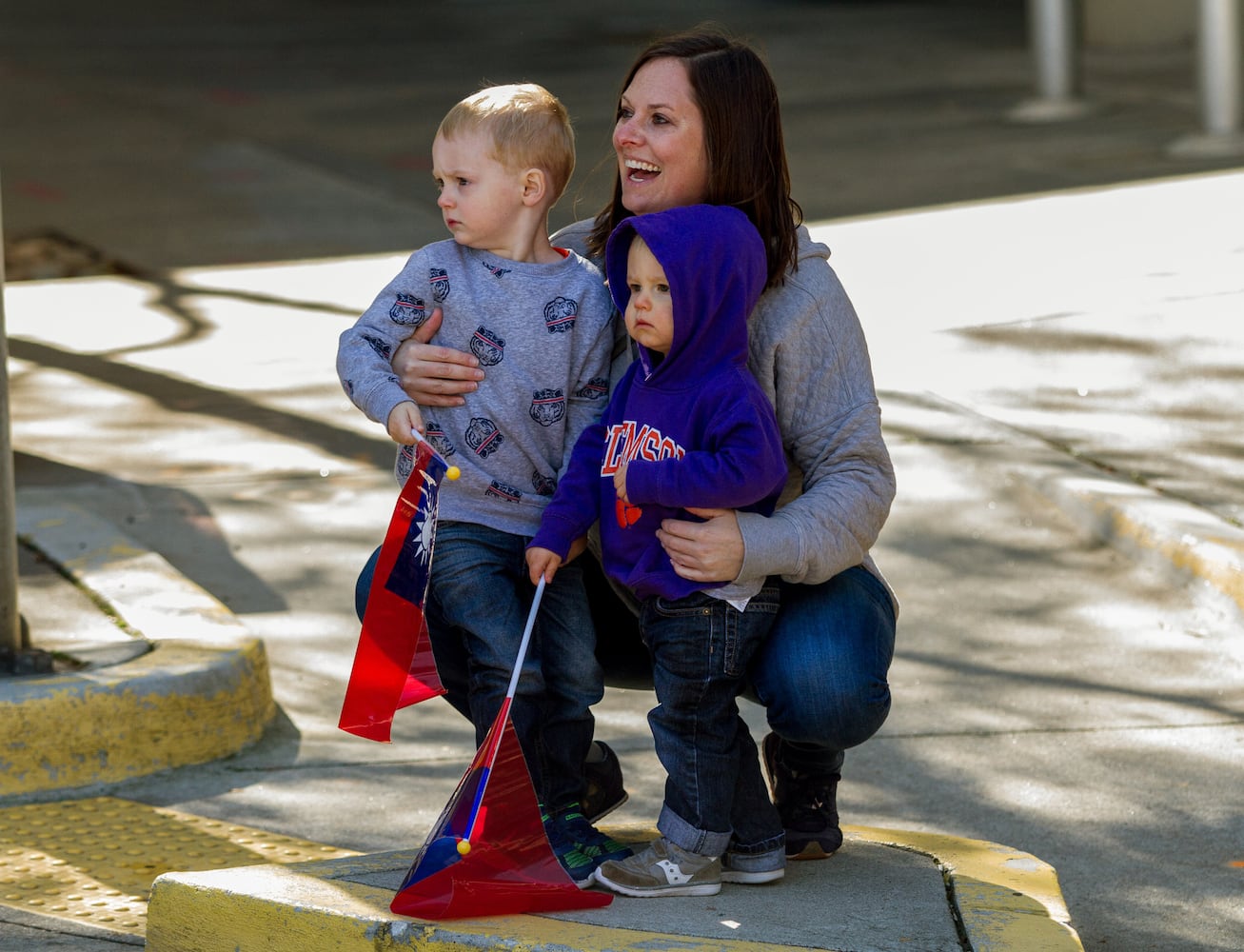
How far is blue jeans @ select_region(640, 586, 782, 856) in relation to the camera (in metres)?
2.88

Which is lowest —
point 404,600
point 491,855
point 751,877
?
point 751,877

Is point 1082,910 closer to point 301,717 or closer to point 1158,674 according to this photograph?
point 1158,674

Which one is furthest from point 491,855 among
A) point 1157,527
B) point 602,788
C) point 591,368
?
point 1157,527

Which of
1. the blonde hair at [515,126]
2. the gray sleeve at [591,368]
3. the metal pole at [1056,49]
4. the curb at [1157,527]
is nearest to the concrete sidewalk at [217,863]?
the gray sleeve at [591,368]

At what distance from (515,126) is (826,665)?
1.05 metres

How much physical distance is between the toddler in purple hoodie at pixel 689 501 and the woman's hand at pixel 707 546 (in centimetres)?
3

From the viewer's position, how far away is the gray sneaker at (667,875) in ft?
9.60

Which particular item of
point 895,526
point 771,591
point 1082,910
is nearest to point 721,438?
point 771,591

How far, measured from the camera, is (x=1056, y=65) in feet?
40.4

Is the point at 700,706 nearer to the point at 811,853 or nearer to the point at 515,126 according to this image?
the point at 811,853

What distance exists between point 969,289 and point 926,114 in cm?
487

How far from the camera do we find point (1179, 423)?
612 centimetres

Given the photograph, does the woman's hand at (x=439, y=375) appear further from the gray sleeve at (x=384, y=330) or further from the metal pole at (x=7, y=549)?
the metal pole at (x=7, y=549)

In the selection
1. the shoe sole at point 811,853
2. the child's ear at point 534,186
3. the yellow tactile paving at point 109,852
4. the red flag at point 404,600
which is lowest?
the yellow tactile paving at point 109,852
